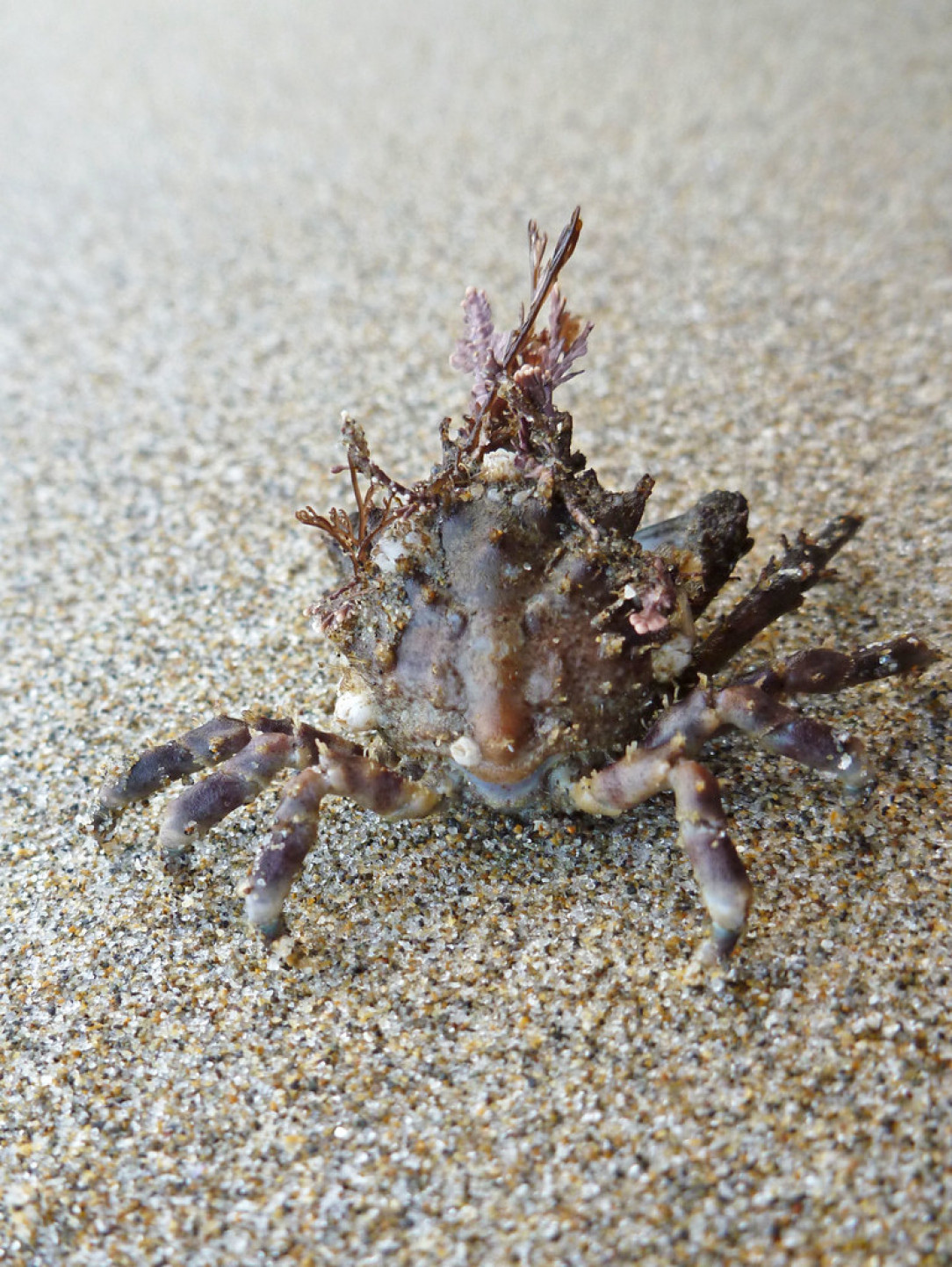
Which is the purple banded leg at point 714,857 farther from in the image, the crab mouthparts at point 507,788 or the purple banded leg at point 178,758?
the purple banded leg at point 178,758

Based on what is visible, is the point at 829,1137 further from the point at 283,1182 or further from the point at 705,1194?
the point at 283,1182

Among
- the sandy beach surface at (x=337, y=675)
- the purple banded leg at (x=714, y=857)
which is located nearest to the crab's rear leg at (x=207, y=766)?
the sandy beach surface at (x=337, y=675)

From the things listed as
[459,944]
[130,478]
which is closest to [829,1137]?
[459,944]

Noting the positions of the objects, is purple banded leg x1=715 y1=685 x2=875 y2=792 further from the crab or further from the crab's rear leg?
the crab's rear leg

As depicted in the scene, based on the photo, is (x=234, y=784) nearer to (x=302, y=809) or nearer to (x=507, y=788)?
(x=302, y=809)

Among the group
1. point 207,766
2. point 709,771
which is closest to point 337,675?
point 207,766

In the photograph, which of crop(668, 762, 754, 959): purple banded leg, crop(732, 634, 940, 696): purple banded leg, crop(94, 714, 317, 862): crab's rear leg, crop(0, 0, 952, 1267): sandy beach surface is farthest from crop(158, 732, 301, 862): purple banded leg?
crop(732, 634, 940, 696): purple banded leg

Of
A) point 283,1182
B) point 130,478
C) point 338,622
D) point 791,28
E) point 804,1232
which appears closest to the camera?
point 804,1232
